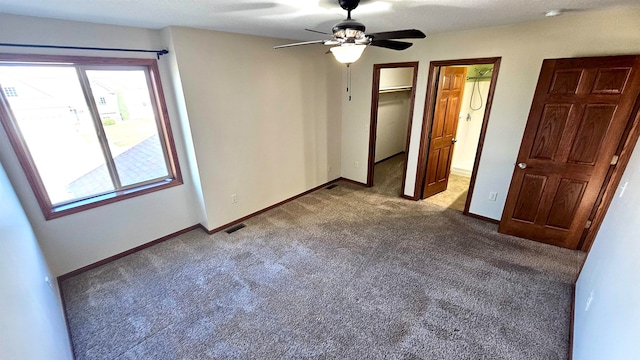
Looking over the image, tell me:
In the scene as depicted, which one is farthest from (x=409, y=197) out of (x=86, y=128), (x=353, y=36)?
(x=86, y=128)

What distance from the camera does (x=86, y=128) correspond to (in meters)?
2.49

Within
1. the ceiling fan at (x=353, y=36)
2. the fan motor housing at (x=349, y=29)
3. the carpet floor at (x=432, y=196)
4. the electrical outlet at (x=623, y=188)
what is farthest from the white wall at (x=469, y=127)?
the fan motor housing at (x=349, y=29)

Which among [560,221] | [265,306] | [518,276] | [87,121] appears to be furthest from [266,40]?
[560,221]

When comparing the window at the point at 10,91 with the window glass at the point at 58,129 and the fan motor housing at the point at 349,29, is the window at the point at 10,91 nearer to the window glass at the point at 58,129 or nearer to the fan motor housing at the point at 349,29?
the window glass at the point at 58,129

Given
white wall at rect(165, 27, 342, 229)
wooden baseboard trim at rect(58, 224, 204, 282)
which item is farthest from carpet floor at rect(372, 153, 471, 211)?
wooden baseboard trim at rect(58, 224, 204, 282)

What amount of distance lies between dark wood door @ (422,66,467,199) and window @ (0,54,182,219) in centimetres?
344

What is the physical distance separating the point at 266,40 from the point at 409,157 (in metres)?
2.55

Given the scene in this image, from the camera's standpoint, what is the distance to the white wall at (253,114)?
9.14 feet

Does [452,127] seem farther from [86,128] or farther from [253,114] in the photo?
[86,128]

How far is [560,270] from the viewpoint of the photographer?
97.8 inches

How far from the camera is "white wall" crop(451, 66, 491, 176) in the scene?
4.61 m

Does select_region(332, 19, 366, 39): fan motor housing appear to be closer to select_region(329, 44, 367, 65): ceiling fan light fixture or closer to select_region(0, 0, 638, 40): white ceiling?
select_region(329, 44, 367, 65): ceiling fan light fixture

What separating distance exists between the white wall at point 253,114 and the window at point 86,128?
0.42 meters

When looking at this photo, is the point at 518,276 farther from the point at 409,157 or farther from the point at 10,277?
the point at 10,277
